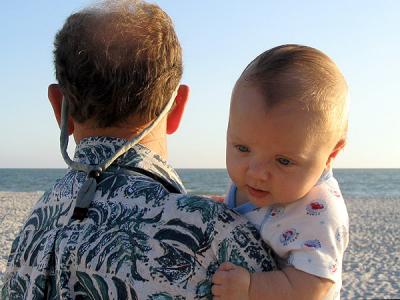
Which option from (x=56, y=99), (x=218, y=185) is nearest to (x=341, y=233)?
(x=56, y=99)

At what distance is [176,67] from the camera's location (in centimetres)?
189

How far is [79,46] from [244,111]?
52 centimetres

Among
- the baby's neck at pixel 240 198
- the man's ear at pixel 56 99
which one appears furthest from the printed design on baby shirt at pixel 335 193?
the man's ear at pixel 56 99

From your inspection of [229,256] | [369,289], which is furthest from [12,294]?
[369,289]

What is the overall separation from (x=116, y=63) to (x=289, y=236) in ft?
2.14

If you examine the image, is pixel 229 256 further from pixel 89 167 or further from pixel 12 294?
pixel 12 294

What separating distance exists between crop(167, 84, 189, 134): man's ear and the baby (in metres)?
0.34

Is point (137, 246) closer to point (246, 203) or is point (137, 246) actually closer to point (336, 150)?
point (246, 203)

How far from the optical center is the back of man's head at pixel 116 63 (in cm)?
176

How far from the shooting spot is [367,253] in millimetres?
13539

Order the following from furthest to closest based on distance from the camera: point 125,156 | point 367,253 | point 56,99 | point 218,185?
1. point 218,185
2. point 367,253
3. point 56,99
4. point 125,156

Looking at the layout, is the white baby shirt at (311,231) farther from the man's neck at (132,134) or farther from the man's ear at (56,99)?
the man's ear at (56,99)

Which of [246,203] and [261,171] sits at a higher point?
[261,171]

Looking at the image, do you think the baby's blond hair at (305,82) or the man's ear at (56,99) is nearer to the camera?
the baby's blond hair at (305,82)
